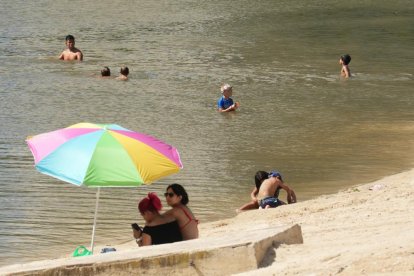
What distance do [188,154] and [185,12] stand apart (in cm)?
1736

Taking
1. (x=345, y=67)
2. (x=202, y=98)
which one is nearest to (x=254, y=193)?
(x=202, y=98)

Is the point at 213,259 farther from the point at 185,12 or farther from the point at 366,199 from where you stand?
the point at 185,12

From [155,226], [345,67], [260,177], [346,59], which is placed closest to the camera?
[155,226]

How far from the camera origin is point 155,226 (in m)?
8.28

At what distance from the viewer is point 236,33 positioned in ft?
91.6

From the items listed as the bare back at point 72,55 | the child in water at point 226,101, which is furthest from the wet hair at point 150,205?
the bare back at point 72,55

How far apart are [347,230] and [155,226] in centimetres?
159

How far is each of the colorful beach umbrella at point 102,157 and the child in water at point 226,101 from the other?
9.45 m

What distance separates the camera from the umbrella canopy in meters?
7.92

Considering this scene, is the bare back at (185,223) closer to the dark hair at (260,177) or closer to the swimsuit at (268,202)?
the swimsuit at (268,202)

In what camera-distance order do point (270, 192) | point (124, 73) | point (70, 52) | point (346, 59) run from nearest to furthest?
point (270, 192)
point (124, 73)
point (346, 59)
point (70, 52)

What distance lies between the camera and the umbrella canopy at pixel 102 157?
26.0 ft

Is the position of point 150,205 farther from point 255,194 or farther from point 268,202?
A: point 255,194

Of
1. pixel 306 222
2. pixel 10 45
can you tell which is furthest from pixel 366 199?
pixel 10 45
